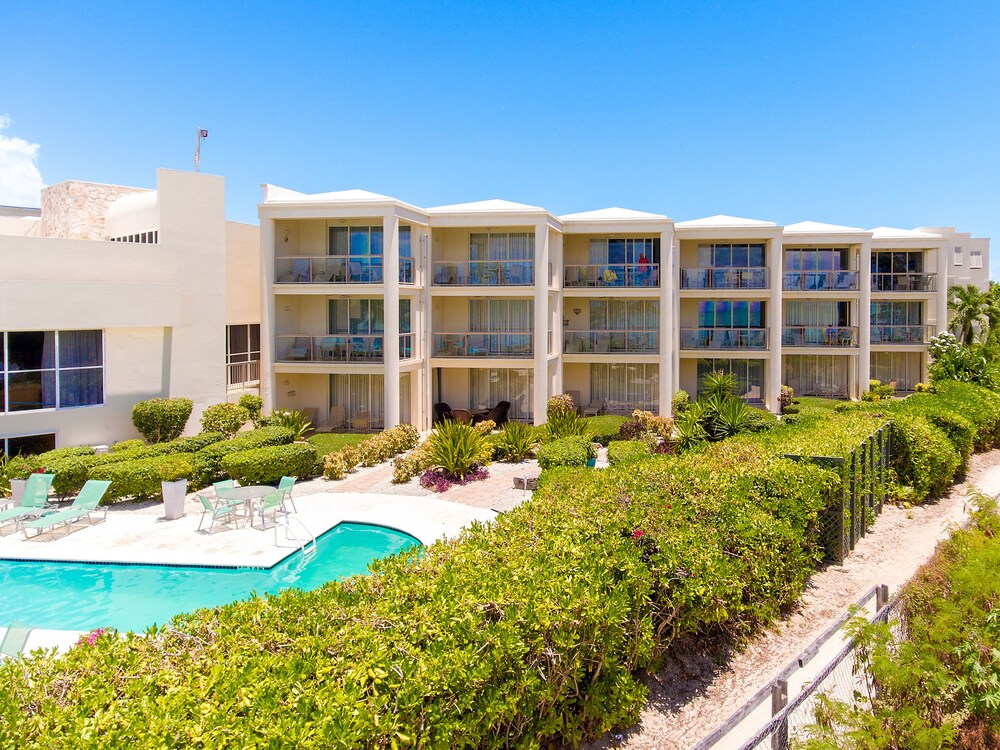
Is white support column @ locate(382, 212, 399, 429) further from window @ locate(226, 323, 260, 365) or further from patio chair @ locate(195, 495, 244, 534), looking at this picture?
patio chair @ locate(195, 495, 244, 534)

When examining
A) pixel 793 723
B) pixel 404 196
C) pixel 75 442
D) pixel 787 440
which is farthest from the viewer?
pixel 404 196

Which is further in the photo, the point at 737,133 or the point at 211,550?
the point at 737,133

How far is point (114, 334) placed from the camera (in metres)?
20.5

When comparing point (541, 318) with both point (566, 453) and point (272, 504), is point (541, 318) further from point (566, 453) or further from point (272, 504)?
point (272, 504)

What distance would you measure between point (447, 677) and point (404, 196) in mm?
22468

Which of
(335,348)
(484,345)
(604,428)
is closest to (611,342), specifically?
(484,345)

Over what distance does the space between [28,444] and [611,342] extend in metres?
20.0

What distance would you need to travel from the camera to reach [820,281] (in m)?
32.9

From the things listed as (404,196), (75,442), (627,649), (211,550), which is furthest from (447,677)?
(404,196)

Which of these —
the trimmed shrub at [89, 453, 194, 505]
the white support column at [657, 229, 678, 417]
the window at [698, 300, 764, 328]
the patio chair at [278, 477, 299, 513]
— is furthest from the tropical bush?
the window at [698, 300, 764, 328]

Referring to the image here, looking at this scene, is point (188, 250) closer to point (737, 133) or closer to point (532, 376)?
point (532, 376)

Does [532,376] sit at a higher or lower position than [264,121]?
lower

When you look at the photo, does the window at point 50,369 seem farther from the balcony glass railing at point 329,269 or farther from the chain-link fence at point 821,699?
the chain-link fence at point 821,699

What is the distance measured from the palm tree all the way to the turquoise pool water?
32783 mm
